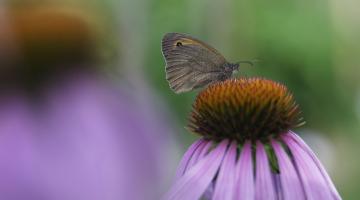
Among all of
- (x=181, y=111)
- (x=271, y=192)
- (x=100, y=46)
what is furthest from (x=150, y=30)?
(x=100, y=46)

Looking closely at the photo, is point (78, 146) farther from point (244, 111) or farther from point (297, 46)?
point (297, 46)

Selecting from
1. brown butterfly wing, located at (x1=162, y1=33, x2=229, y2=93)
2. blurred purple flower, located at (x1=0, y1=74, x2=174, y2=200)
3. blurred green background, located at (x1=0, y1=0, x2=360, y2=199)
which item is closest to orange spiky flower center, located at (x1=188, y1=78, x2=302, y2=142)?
brown butterfly wing, located at (x1=162, y1=33, x2=229, y2=93)

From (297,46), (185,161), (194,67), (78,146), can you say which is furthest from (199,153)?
(297,46)

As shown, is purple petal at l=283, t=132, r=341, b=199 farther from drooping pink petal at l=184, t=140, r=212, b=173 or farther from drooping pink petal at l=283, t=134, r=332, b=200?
drooping pink petal at l=184, t=140, r=212, b=173

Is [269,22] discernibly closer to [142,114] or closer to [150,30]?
[150,30]

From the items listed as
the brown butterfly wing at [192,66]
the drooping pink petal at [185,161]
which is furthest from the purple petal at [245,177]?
the brown butterfly wing at [192,66]

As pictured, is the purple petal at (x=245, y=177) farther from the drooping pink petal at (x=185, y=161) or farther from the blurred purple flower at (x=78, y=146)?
the blurred purple flower at (x=78, y=146)
